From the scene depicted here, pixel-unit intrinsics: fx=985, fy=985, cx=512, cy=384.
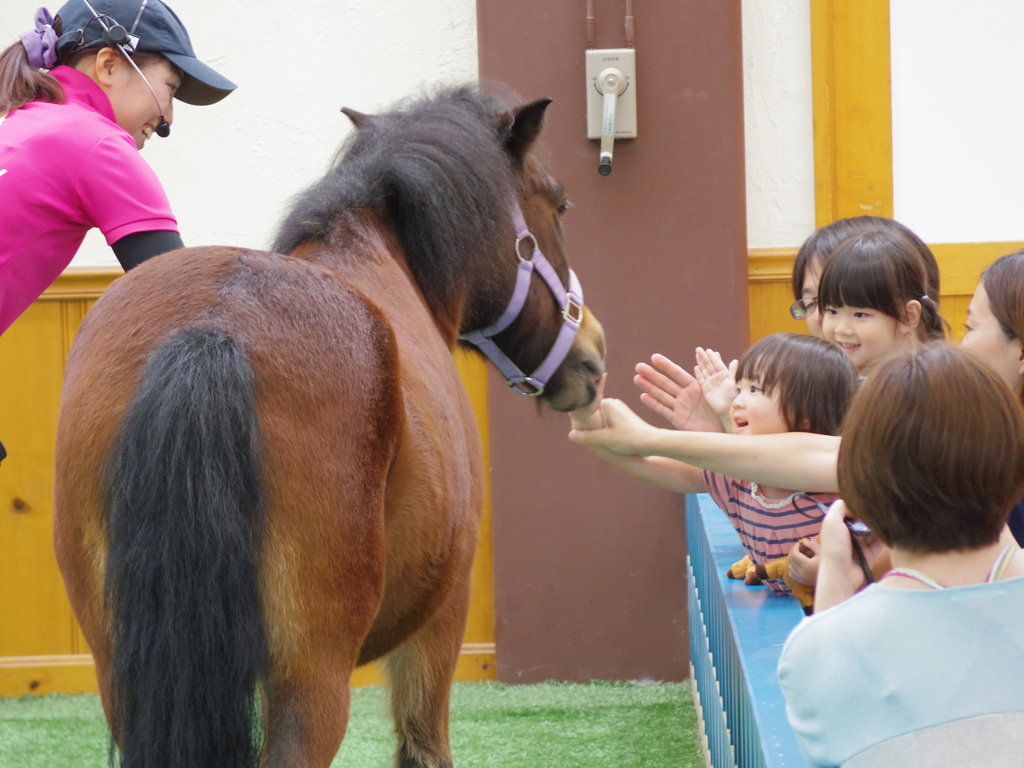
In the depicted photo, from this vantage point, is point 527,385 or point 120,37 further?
point 527,385

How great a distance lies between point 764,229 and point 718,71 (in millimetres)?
542

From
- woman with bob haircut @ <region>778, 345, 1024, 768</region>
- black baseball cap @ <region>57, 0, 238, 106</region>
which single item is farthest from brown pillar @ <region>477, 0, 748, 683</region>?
woman with bob haircut @ <region>778, 345, 1024, 768</region>

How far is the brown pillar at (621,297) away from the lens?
306 cm

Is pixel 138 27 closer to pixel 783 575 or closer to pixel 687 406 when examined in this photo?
pixel 687 406

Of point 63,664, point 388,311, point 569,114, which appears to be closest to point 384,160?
point 388,311

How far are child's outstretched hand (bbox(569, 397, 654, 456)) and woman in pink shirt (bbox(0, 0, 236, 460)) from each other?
2.48 ft

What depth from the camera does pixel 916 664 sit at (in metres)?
0.84

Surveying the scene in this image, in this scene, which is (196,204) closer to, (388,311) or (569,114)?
(569,114)

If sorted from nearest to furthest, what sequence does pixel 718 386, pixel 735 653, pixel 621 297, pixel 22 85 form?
pixel 735 653 < pixel 22 85 < pixel 718 386 < pixel 621 297

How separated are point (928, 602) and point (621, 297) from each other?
2.32 meters

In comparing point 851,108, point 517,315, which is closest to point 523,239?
point 517,315

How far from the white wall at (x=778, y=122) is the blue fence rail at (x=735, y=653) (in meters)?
1.10

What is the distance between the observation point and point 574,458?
124 inches

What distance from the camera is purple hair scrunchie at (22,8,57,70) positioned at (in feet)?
5.21
